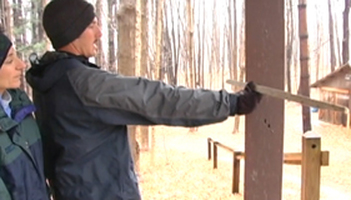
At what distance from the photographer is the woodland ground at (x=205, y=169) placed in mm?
7254

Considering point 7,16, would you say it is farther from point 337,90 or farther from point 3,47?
point 337,90

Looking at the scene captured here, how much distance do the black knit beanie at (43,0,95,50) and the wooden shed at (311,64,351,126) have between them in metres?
12.5

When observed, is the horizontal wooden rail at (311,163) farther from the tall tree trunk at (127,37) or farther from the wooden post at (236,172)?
the wooden post at (236,172)

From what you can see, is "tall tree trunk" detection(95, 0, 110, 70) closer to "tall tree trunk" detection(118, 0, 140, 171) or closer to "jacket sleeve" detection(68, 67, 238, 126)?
"tall tree trunk" detection(118, 0, 140, 171)

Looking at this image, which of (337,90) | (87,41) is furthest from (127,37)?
(337,90)

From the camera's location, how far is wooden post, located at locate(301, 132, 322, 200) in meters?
2.04

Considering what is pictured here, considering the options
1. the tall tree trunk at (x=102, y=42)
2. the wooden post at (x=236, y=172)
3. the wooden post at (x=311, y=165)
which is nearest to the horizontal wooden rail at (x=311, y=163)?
the wooden post at (x=311, y=165)

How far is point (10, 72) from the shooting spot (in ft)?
4.33

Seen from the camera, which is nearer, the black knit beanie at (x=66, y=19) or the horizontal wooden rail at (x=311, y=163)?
the black knit beanie at (x=66, y=19)

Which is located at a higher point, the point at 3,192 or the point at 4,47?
the point at 4,47

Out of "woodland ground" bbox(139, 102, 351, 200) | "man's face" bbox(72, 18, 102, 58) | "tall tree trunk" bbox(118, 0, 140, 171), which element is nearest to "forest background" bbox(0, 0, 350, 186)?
"tall tree trunk" bbox(118, 0, 140, 171)

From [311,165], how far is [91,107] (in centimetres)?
127

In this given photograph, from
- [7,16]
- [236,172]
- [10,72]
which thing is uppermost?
[7,16]

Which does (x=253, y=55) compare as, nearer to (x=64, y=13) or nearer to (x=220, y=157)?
(x=64, y=13)
